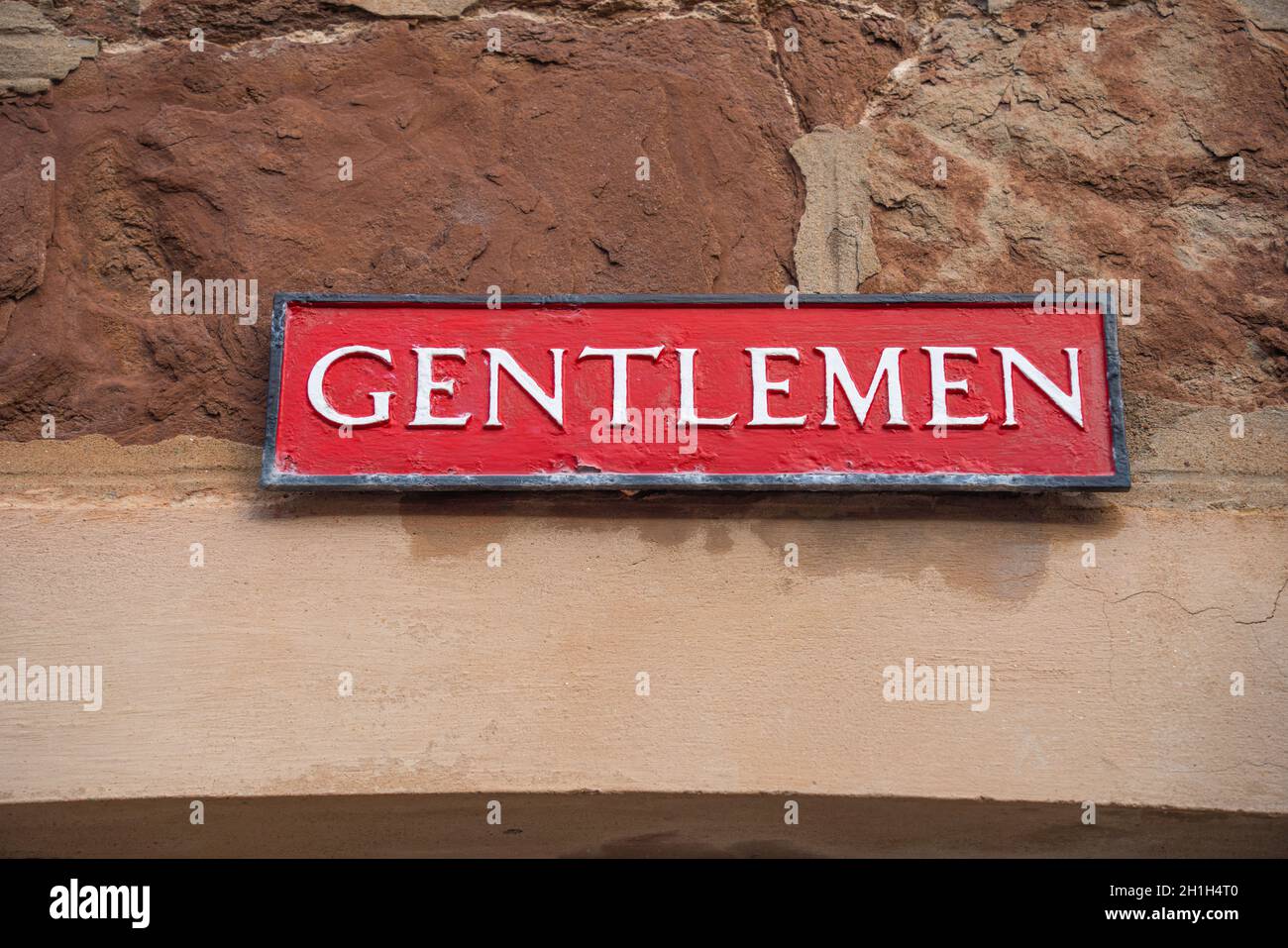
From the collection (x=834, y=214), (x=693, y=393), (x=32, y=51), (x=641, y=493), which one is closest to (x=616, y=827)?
(x=641, y=493)

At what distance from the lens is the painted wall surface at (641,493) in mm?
1929

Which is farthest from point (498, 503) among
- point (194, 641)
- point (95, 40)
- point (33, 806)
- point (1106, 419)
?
point (95, 40)

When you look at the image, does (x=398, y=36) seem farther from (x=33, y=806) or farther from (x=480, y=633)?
(x=33, y=806)

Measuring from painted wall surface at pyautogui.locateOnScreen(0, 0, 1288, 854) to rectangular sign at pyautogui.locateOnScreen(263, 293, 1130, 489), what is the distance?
0.25 ft

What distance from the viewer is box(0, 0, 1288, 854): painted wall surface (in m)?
1.93

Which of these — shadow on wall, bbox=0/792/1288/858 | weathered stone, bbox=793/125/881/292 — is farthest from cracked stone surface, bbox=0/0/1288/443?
shadow on wall, bbox=0/792/1288/858

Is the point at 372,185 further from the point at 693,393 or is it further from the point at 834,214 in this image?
the point at 834,214

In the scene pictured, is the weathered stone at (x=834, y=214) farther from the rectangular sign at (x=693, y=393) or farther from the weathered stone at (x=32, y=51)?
the weathered stone at (x=32, y=51)

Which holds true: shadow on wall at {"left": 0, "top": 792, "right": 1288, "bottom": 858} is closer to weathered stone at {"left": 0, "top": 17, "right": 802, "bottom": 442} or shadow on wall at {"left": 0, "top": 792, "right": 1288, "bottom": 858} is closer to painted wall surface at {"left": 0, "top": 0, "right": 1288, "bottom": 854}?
painted wall surface at {"left": 0, "top": 0, "right": 1288, "bottom": 854}

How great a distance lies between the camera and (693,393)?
2.11 m

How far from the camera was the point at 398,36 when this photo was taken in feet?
7.64

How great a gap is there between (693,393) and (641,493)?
202 millimetres

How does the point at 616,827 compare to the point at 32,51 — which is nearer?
the point at 616,827

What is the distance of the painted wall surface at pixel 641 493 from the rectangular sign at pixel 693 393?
0.07 metres
